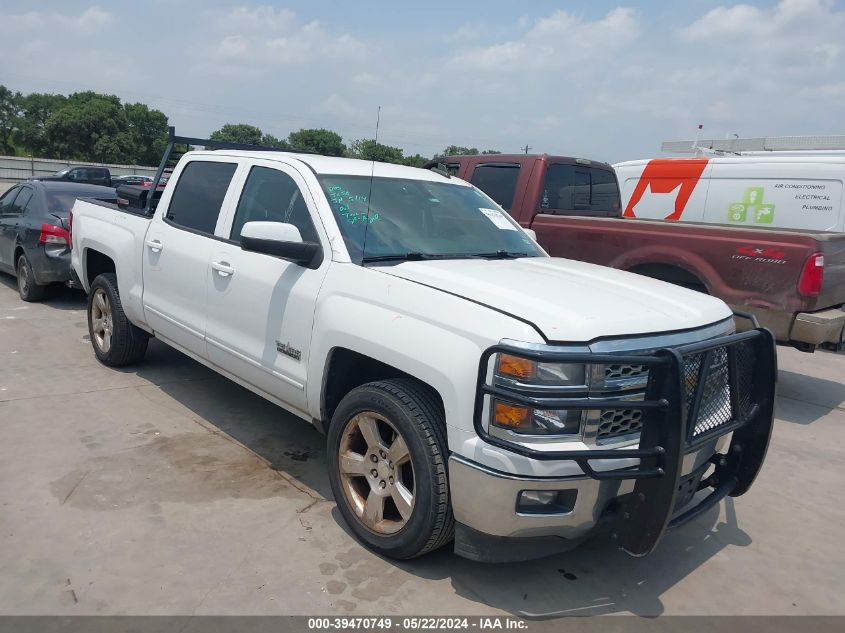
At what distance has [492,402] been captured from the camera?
2.66 meters

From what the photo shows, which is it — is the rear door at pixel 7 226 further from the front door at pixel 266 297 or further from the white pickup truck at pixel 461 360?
the front door at pixel 266 297

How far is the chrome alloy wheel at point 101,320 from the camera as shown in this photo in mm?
5746

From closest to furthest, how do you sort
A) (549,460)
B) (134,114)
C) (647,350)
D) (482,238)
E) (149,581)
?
(549,460)
(647,350)
(149,581)
(482,238)
(134,114)

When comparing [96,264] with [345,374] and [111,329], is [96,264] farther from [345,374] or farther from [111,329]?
[345,374]

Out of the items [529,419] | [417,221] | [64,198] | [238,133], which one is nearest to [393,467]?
[529,419]

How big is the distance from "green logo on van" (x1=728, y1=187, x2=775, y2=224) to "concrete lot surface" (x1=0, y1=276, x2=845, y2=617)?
4720 mm

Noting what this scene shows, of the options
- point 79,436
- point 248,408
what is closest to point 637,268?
point 248,408

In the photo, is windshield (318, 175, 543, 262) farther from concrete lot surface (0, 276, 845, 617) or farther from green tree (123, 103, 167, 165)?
green tree (123, 103, 167, 165)

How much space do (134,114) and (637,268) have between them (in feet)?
241

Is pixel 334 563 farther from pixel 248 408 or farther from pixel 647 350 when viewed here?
pixel 248 408

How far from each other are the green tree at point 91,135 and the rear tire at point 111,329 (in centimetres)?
6015

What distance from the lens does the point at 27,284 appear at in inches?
332

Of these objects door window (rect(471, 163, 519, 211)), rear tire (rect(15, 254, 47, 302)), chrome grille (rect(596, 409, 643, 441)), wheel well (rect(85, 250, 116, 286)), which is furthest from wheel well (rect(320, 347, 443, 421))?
rear tire (rect(15, 254, 47, 302))

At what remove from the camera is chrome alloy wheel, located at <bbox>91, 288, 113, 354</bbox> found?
5746 millimetres
